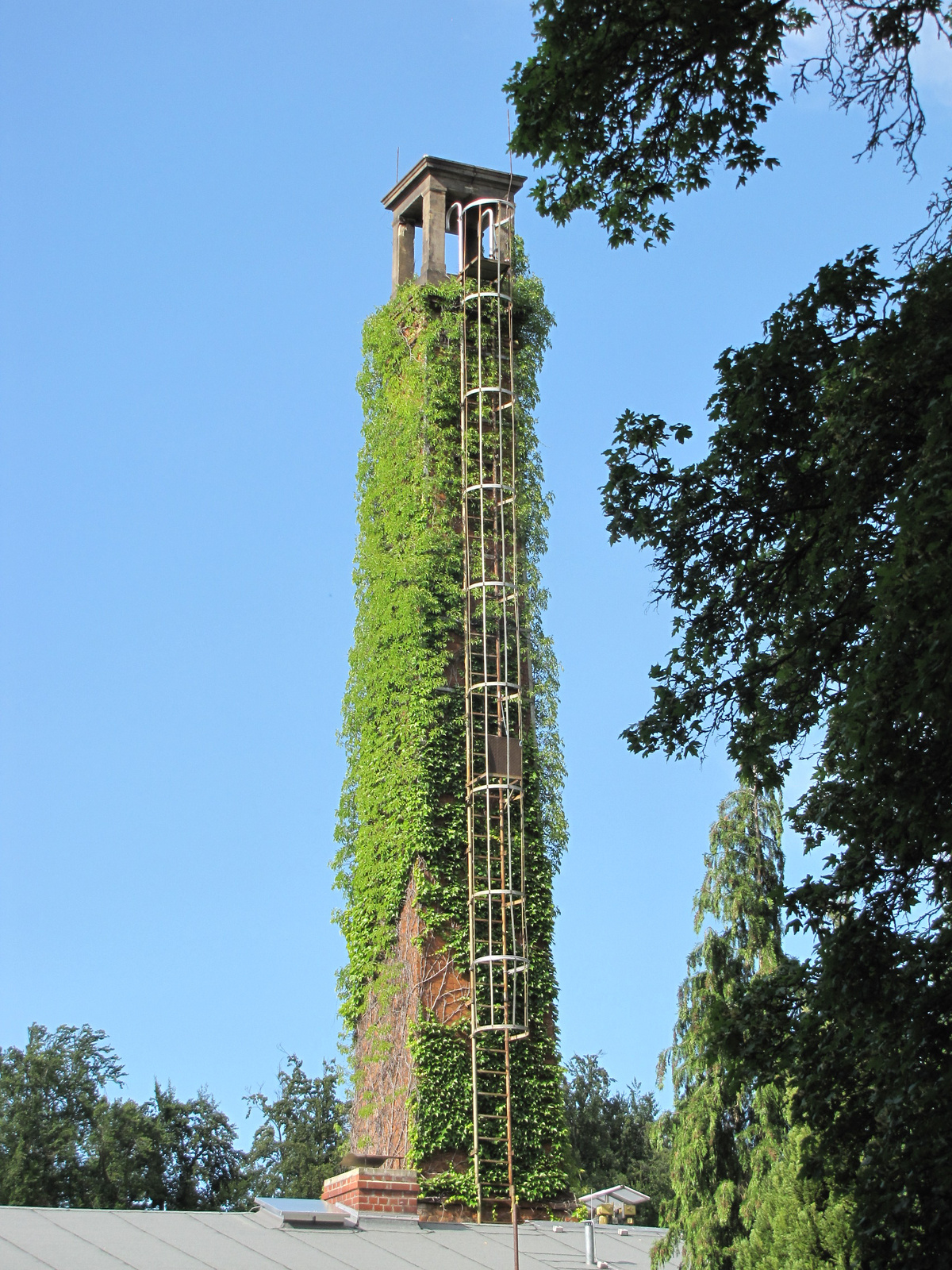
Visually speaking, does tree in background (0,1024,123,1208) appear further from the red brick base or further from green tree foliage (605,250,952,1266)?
green tree foliage (605,250,952,1266)

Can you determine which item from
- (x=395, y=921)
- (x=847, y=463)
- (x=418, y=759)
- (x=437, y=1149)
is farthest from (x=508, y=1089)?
(x=847, y=463)

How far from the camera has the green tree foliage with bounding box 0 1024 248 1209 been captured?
28.6 metres

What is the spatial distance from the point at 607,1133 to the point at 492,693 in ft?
67.4

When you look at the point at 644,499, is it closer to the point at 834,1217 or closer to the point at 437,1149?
the point at 834,1217

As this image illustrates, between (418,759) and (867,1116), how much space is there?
9.93 m

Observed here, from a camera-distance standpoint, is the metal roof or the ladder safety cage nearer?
the metal roof

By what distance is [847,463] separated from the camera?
8.18m

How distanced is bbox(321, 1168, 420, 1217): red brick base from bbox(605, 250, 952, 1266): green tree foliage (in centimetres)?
781

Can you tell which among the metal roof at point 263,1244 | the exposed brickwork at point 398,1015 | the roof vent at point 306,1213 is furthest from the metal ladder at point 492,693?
the roof vent at point 306,1213

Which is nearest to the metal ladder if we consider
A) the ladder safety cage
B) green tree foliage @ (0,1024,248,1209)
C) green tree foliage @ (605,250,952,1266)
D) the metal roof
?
the ladder safety cage

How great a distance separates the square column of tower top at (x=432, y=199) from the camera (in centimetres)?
2003

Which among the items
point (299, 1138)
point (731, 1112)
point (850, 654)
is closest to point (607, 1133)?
point (299, 1138)

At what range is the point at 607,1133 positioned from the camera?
3538cm

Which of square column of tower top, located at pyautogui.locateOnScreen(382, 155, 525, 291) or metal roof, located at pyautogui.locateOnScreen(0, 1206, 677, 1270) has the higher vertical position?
square column of tower top, located at pyautogui.locateOnScreen(382, 155, 525, 291)
